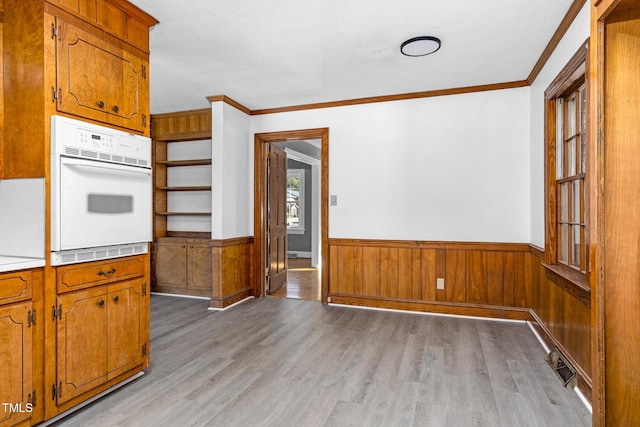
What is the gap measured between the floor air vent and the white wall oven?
3.07m

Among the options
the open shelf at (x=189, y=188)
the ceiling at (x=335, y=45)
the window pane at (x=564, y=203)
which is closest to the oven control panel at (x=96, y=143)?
the ceiling at (x=335, y=45)

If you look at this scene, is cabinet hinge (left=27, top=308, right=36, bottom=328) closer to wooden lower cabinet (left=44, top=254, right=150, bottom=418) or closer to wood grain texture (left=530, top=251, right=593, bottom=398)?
wooden lower cabinet (left=44, top=254, right=150, bottom=418)

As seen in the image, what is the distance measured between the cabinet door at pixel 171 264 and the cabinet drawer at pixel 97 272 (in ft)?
8.15

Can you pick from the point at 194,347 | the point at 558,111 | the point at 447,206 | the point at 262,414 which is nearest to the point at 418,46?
the point at 558,111

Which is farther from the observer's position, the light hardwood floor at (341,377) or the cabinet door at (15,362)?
the light hardwood floor at (341,377)

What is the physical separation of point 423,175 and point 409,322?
1.67m

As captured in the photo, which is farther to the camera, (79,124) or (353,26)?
(353,26)

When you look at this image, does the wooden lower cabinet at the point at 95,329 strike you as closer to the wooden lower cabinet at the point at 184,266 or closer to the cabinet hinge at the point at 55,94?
the cabinet hinge at the point at 55,94

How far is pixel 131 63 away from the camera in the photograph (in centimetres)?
247

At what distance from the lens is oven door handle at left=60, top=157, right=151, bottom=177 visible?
202 cm

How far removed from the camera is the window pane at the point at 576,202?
2.63m

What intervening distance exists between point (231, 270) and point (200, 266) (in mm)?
614

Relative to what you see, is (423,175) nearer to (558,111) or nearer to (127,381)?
(558,111)

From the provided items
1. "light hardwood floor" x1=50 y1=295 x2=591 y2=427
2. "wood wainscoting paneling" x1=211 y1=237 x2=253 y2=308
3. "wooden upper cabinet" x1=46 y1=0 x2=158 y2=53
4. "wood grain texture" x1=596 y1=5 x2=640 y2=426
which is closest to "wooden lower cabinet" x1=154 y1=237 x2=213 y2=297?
"wood wainscoting paneling" x1=211 y1=237 x2=253 y2=308
